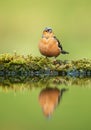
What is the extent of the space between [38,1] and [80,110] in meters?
10.5

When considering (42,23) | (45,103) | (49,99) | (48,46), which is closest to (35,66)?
(48,46)

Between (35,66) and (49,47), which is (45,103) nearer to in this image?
(35,66)

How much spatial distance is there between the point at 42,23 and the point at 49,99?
8.35 metres

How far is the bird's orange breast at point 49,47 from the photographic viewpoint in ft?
31.9

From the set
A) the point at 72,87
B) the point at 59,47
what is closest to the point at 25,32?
the point at 59,47

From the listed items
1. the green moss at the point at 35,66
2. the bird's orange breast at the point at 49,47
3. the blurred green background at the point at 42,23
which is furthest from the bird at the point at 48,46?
the blurred green background at the point at 42,23

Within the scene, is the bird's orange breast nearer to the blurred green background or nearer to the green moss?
the green moss

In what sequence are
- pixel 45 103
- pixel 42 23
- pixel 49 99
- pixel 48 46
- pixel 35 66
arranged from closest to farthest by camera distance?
pixel 45 103
pixel 49 99
pixel 35 66
pixel 48 46
pixel 42 23

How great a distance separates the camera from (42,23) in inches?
583

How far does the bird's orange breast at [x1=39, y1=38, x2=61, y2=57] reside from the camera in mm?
9719

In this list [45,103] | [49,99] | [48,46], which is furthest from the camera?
[48,46]

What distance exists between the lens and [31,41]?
13977mm

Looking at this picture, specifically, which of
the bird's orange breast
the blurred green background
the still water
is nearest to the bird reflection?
the still water

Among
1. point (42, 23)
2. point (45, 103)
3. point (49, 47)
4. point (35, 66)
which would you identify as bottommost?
point (45, 103)
